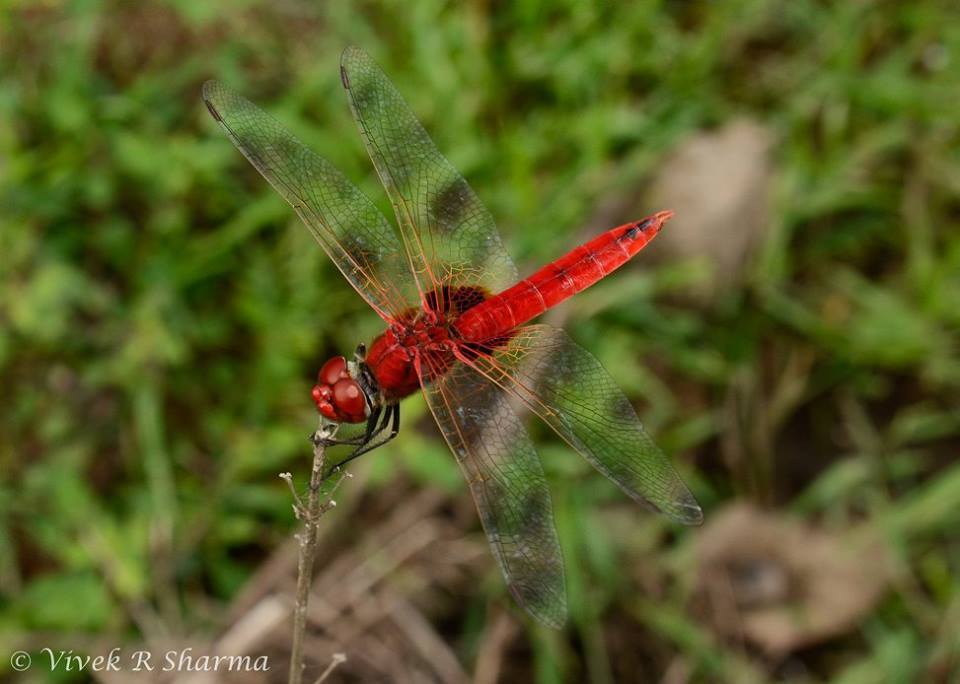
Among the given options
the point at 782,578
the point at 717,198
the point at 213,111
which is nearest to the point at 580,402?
the point at 213,111

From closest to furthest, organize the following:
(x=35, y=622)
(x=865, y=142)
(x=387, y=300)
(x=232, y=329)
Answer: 1. (x=387, y=300)
2. (x=35, y=622)
3. (x=232, y=329)
4. (x=865, y=142)

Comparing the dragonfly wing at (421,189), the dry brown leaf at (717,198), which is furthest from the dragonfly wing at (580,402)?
the dry brown leaf at (717,198)

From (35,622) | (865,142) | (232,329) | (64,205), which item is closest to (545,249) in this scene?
(232,329)

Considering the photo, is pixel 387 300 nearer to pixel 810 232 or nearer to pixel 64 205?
pixel 64 205

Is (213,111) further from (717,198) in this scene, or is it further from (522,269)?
(717,198)

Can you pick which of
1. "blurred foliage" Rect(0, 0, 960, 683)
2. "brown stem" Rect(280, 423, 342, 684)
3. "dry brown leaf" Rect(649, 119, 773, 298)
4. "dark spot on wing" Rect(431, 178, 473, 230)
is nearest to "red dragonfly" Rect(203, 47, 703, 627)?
"dark spot on wing" Rect(431, 178, 473, 230)
